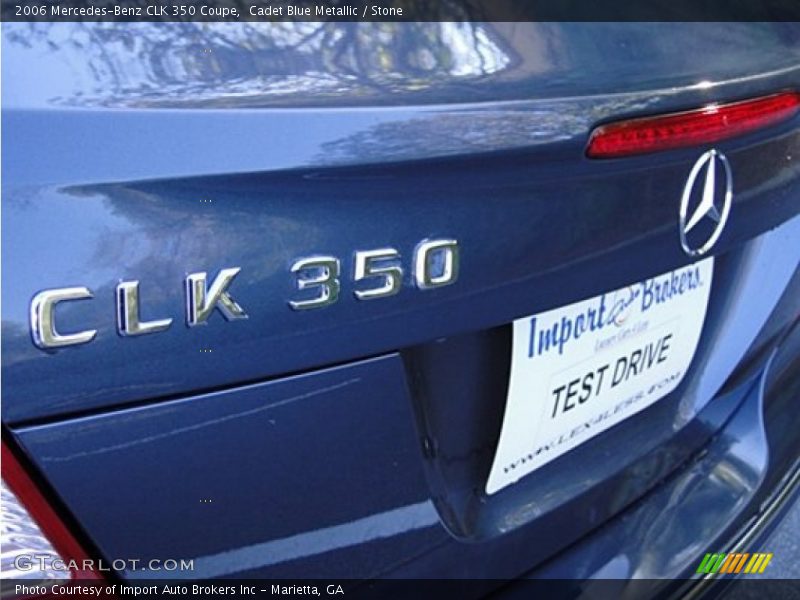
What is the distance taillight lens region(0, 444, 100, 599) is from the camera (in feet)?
3.38

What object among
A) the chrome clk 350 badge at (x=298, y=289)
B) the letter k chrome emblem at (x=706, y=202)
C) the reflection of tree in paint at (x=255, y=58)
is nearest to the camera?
the chrome clk 350 badge at (x=298, y=289)

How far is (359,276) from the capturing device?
1.11 meters

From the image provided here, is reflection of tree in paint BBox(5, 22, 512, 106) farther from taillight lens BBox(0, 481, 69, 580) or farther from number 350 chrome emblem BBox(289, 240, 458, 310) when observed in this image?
taillight lens BBox(0, 481, 69, 580)

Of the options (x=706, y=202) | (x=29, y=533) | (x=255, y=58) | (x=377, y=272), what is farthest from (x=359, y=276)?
(x=706, y=202)

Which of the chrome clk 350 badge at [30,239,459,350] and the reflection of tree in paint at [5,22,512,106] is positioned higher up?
the reflection of tree in paint at [5,22,512,106]

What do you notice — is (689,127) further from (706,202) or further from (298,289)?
(298,289)

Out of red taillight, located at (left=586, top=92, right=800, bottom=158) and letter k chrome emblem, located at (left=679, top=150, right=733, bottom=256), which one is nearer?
red taillight, located at (left=586, top=92, right=800, bottom=158)

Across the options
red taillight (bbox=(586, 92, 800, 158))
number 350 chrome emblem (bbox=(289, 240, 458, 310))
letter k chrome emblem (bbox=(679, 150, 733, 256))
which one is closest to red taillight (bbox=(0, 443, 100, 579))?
number 350 chrome emblem (bbox=(289, 240, 458, 310))

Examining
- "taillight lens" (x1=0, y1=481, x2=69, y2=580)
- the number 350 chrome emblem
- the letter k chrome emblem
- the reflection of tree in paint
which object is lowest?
"taillight lens" (x1=0, y1=481, x2=69, y2=580)

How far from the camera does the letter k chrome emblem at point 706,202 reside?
4.58 feet

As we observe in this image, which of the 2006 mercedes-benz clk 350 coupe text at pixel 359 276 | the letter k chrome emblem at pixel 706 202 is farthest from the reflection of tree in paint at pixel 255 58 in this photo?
the letter k chrome emblem at pixel 706 202

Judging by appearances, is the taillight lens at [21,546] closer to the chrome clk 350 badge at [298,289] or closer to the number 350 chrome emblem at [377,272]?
the chrome clk 350 badge at [298,289]

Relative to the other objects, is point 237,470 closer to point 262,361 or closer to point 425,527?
point 262,361

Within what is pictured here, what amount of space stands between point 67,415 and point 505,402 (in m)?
0.59
